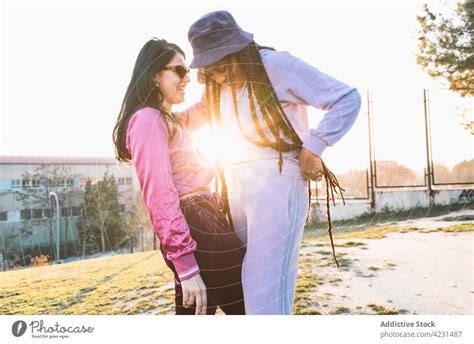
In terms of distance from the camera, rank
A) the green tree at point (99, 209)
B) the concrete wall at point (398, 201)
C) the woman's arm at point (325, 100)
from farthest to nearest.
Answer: the concrete wall at point (398, 201), the green tree at point (99, 209), the woman's arm at point (325, 100)

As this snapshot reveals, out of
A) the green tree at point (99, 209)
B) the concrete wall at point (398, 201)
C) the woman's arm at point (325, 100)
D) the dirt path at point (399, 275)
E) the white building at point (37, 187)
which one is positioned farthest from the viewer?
the concrete wall at point (398, 201)

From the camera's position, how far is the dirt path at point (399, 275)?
1.78 m

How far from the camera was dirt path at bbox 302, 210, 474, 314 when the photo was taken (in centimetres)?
178

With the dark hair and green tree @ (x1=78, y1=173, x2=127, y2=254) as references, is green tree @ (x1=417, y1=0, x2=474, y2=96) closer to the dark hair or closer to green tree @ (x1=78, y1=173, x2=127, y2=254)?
the dark hair

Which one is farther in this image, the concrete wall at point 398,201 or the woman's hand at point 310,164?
the concrete wall at point 398,201

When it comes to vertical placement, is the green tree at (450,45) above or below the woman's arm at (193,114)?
above

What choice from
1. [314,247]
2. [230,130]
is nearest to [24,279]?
[314,247]

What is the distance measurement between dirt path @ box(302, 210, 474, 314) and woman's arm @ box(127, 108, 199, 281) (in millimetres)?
1023

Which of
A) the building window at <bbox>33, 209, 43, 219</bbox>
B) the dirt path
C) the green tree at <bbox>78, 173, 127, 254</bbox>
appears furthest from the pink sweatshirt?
the building window at <bbox>33, 209, 43, 219</bbox>

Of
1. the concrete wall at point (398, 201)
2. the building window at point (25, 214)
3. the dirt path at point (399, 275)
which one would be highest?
the building window at point (25, 214)

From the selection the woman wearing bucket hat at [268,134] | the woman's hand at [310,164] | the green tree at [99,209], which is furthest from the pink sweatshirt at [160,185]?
the green tree at [99,209]

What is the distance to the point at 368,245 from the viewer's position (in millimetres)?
2682

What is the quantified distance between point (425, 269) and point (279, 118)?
5.16 ft

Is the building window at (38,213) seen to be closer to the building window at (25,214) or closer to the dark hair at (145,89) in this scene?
the building window at (25,214)
